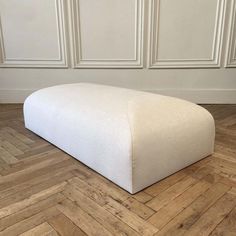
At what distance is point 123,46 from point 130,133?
4.79ft

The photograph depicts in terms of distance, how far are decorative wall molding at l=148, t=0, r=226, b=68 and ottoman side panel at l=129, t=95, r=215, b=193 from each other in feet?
3.62

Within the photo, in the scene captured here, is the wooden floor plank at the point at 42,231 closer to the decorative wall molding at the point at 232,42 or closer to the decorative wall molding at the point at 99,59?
the decorative wall molding at the point at 99,59

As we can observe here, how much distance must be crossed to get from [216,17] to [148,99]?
4.50 ft

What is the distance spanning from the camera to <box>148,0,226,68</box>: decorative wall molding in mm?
1939

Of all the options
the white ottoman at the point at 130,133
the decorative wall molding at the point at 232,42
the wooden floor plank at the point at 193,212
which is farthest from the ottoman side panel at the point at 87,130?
the decorative wall molding at the point at 232,42

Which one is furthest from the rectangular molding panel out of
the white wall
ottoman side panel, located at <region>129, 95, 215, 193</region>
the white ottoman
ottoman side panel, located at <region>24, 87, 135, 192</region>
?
ottoman side panel, located at <region>129, 95, 215, 193</region>

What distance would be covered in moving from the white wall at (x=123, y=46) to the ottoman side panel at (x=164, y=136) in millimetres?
1119

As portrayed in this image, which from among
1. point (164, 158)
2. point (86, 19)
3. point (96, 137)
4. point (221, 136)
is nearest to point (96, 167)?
point (96, 137)

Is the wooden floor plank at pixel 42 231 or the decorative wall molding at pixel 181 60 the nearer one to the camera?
the wooden floor plank at pixel 42 231

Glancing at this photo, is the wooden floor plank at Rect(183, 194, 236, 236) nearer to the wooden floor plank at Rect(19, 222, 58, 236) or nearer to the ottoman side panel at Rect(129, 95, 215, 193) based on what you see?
the ottoman side panel at Rect(129, 95, 215, 193)

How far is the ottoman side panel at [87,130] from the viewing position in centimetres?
81

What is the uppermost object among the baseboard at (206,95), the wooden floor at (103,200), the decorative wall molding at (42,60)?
the decorative wall molding at (42,60)

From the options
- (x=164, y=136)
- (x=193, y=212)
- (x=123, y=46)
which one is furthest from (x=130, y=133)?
(x=123, y=46)

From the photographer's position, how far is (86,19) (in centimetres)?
204
